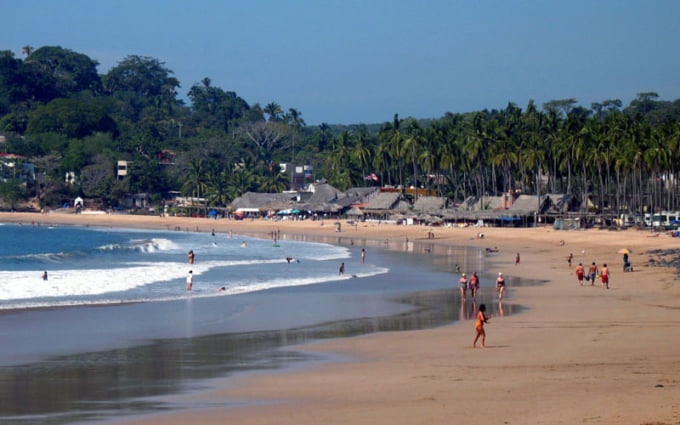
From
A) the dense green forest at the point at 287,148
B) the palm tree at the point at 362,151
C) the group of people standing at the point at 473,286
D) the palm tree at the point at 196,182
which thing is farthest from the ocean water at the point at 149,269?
the palm tree at the point at 196,182

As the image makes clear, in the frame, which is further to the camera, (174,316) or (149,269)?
(149,269)

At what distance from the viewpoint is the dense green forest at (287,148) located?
6738cm

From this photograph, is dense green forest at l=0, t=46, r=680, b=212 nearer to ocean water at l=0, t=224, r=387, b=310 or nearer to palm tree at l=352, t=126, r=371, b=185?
palm tree at l=352, t=126, r=371, b=185

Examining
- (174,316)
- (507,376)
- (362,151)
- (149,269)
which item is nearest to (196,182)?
(362,151)

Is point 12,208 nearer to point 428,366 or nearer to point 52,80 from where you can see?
point 52,80

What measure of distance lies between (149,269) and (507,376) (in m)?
24.3

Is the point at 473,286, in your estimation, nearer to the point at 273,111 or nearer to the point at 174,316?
the point at 174,316

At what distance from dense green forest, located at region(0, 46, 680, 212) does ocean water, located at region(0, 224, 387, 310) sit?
23458mm

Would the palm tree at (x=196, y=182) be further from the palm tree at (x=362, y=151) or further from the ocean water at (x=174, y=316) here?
the ocean water at (x=174, y=316)

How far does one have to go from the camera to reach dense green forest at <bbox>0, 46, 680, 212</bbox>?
6738 centimetres

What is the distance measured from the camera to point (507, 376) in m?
14.1

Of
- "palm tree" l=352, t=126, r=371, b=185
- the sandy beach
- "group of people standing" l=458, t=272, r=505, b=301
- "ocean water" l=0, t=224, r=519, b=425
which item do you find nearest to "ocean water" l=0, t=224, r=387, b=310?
"ocean water" l=0, t=224, r=519, b=425

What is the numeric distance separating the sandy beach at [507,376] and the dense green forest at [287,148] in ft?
127

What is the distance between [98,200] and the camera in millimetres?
108562
